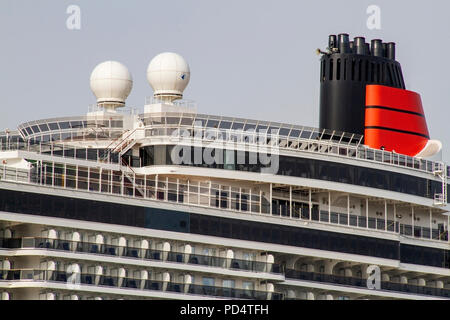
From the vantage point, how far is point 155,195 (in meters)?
83.8

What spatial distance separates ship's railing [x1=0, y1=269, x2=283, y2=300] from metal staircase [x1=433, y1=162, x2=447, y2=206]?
14.0 meters

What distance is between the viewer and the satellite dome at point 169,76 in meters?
92.4

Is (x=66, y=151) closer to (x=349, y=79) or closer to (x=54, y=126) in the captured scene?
(x=54, y=126)

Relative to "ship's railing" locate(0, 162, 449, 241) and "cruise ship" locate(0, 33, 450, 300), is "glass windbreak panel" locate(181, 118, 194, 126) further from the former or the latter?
"ship's railing" locate(0, 162, 449, 241)

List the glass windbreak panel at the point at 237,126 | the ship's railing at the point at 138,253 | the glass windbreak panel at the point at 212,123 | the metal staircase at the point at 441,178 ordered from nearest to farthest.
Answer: the ship's railing at the point at 138,253, the glass windbreak panel at the point at 212,123, the glass windbreak panel at the point at 237,126, the metal staircase at the point at 441,178

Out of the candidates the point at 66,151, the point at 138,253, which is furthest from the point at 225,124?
the point at 138,253

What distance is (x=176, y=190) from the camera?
84.8m

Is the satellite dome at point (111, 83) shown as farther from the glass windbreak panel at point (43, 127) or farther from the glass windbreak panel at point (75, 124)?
the glass windbreak panel at point (43, 127)

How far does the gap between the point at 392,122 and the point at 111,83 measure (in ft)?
58.8

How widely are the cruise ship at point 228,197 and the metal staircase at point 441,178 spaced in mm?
140

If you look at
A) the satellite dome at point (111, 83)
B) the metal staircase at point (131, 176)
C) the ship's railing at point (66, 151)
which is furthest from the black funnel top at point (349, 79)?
the ship's railing at point (66, 151)

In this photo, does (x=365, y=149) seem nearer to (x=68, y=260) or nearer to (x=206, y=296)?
(x=206, y=296)

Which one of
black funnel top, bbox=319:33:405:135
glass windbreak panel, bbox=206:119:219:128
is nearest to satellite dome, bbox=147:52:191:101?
glass windbreak panel, bbox=206:119:219:128
